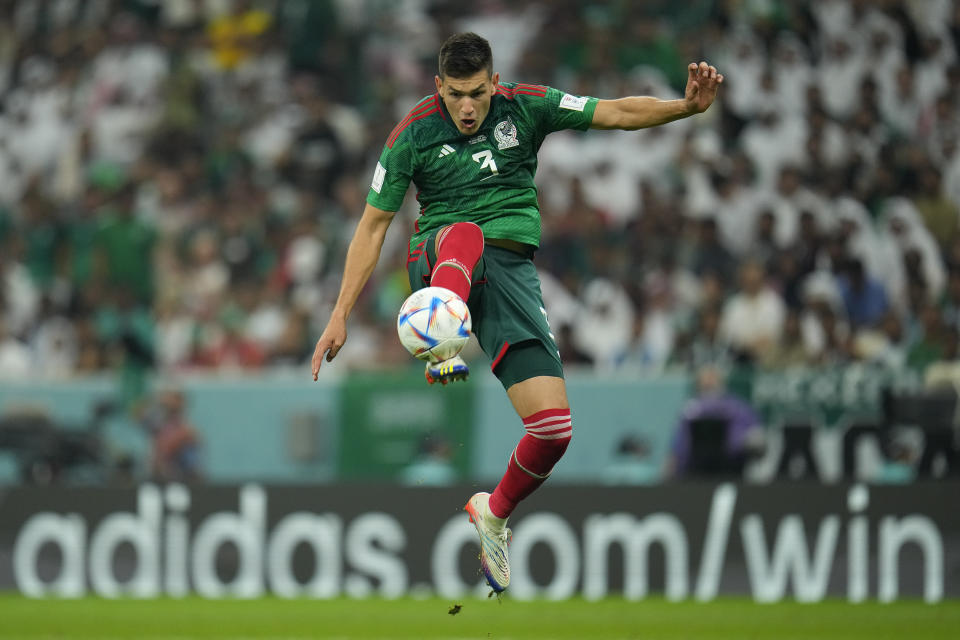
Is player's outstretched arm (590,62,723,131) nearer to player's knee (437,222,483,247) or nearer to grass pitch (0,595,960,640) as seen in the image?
player's knee (437,222,483,247)

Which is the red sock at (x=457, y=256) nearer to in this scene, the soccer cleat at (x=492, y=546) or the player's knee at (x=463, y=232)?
the player's knee at (x=463, y=232)

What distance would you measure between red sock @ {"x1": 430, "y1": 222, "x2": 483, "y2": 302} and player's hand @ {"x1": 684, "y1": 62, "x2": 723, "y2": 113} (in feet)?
3.65

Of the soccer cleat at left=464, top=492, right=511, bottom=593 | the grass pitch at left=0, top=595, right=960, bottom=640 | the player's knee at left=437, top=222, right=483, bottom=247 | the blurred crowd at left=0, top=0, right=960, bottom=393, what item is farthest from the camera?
the blurred crowd at left=0, top=0, right=960, bottom=393

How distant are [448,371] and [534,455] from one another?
3.42 ft

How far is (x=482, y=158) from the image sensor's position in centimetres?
679

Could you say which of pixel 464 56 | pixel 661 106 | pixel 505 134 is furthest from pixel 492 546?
pixel 464 56

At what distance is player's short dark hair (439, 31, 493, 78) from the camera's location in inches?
254

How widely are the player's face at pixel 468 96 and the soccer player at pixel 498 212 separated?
21mm

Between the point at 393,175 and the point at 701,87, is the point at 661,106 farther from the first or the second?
the point at 393,175

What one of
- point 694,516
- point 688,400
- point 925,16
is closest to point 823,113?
point 925,16

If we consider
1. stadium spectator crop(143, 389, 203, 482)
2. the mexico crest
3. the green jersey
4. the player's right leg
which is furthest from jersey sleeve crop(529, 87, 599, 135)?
stadium spectator crop(143, 389, 203, 482)

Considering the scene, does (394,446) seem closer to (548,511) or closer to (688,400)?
(548,511)

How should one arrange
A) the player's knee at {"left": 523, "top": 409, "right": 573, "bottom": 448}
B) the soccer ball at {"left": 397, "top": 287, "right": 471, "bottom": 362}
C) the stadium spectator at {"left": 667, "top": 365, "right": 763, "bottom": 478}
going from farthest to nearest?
the stadium spectator at {"left": 667, "top": 365, "right": 763, "bottom": 478}, the player's knee at {"left": 523, "top": 409, "right": 573, "bottom": 448}, the soccer ball at {"left": 397, "top": 287, "right": 471, "bottom": 362}

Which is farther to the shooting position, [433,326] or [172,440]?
[172,440]
